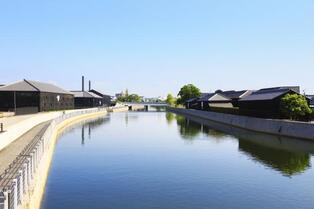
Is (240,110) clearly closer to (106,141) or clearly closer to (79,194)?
(106,141)

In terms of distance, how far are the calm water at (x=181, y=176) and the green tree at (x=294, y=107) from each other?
1087 centimetres

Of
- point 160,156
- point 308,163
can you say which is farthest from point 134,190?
point 308,163

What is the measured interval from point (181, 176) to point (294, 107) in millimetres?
36712

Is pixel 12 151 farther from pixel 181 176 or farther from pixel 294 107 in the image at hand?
pixel 294 107

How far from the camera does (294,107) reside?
2469 inches

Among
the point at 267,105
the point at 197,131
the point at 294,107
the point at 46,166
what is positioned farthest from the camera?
the point at 197,131

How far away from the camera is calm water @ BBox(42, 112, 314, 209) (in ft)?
80.0

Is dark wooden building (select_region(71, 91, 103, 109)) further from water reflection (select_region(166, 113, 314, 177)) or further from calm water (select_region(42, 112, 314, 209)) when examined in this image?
water reflection (select_region(166, 113, 314, 177))

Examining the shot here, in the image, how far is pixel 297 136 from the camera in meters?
55.5

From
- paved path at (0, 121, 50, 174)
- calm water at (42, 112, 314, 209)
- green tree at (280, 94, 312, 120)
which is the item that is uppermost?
green tree at (280, 94, 312, 120)

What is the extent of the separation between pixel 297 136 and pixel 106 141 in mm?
27314

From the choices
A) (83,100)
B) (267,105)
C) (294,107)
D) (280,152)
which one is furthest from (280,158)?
(83,100)

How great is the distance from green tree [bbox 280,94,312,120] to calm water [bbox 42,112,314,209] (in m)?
10.9

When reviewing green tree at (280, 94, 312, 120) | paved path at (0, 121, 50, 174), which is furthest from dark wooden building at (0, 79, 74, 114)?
green tree at (280, 94, 312, 120)
